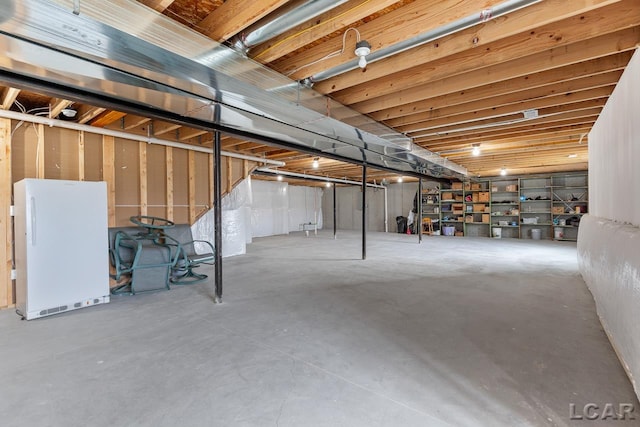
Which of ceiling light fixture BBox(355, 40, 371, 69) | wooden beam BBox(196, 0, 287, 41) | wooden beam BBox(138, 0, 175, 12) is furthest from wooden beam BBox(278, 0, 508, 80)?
wooden beam BBox(138, 0, 175, 12)

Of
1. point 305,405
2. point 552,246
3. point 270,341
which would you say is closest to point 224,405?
point 305,405

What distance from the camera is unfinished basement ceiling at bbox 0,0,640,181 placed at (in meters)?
1.81

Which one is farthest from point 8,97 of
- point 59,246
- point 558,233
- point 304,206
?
point 558,233

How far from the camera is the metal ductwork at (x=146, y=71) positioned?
4.67ft

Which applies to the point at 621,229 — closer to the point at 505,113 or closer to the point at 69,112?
the point at 505,113

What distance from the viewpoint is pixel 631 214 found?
7.28ft

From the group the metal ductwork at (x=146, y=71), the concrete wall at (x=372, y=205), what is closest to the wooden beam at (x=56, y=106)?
the metal ductwork at (x=146, y=71)

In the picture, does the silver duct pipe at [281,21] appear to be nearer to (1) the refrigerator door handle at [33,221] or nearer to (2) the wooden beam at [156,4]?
(2) the wooden beam at [156,4]

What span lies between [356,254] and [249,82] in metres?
4.69

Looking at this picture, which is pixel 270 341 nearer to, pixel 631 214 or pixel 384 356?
pixel 384 356

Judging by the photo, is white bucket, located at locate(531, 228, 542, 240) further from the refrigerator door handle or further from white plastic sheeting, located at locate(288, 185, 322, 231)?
the refrigerator door handle

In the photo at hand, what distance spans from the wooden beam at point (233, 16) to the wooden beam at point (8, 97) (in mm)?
2228

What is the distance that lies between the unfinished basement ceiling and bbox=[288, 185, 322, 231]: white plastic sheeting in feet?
25.3

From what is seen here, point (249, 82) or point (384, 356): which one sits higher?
point (249, 82)
